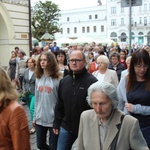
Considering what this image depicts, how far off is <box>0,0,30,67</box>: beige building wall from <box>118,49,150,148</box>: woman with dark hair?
614 inches

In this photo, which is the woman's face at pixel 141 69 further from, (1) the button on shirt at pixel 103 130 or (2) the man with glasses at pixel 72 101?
(1) the button on shirt at pixel 103 130

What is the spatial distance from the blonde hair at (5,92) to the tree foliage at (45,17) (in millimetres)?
44471

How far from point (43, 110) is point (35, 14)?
1795 inches

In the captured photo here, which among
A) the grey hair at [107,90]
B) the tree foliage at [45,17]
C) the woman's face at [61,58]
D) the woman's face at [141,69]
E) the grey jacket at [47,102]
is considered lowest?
the grey jacket at [47,102]

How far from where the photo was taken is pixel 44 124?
4594 millimetres

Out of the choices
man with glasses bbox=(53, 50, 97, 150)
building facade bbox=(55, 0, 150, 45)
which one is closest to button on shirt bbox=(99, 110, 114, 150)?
man with glasses bbox=(53, 50, 97, 150)

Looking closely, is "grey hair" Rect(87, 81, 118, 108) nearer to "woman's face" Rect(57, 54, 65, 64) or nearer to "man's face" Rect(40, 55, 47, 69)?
"man's face" Rect(40, 55, 47, 69)

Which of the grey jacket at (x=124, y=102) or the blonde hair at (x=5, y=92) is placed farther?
the grey jacket at (x=124, y=102)

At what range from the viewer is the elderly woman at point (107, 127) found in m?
2.61

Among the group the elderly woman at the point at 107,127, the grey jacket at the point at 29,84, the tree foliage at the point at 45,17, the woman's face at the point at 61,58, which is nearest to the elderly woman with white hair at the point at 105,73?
the woman's face at the point at 61,58

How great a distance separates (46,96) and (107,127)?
6.62 feet

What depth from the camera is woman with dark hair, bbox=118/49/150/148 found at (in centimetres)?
A: 377

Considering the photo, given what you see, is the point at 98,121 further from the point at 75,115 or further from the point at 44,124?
the point at 44,124

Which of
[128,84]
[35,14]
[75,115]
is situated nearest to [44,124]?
[75,115]
